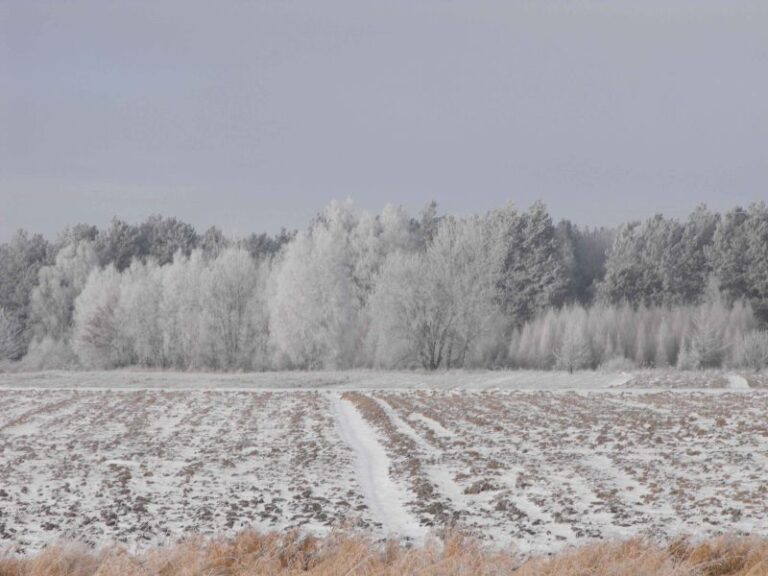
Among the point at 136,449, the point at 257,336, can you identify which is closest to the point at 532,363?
the point at 257,336

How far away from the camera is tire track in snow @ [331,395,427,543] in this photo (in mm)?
11859

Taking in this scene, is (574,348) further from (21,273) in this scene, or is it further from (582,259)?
(21,273)

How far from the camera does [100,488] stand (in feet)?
49.1

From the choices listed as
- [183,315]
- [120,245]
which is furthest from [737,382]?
[120,245]

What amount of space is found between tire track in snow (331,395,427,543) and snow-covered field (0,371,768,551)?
0.16 ft

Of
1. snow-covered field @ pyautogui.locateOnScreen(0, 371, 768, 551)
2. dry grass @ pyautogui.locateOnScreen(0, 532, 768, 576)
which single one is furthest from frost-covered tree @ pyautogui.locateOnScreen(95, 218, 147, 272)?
dry grass @ pyautogui.locateOnScreen(0, 532, 768, 576)

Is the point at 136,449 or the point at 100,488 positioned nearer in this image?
the point at 100,488

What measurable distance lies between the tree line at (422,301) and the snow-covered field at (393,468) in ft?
117

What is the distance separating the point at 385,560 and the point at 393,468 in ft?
24.7

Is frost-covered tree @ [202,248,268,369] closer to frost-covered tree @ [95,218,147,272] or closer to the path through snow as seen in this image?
frost-covered tree @ [95,218,147,272]

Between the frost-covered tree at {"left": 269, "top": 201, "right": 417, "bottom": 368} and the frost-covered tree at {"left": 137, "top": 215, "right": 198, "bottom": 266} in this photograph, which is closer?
the frost-covered tree at {"left": 269, "top": 201, "right": 417, "bottom": 368}

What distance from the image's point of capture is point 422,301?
69500mm

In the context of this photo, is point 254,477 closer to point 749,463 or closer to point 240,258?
point 749,463

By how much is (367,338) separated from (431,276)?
662 centimetres
